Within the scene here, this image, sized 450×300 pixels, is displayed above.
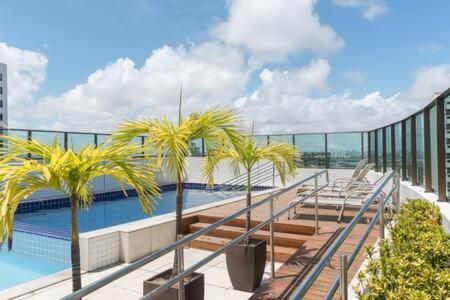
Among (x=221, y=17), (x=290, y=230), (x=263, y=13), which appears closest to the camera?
(x=290, y=230)

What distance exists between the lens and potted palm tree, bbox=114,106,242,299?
125 inches

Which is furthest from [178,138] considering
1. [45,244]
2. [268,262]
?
[45,244]

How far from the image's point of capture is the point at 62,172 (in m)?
2.29

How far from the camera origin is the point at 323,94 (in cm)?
1920

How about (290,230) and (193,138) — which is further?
(290,230)

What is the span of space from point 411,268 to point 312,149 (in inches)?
506

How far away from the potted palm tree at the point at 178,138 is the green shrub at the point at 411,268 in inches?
65.7

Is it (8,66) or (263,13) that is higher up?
(8,66)

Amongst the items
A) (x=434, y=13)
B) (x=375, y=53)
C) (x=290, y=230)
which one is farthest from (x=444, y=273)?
(x=375, y=53)

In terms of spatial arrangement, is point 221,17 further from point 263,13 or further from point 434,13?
point 434,13

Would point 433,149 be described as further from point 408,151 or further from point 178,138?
point 178,138

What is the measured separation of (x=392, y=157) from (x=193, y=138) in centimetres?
677

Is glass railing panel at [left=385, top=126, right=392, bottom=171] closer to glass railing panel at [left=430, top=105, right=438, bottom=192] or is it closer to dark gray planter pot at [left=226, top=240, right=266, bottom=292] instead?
glass railing panel at [left=430, top=105, right=438, bottom=192]

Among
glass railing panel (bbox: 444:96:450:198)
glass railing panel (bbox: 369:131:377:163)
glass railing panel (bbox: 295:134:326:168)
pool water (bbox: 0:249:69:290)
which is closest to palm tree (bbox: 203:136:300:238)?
glass railing panel (bbox: 444:96:450:198)
